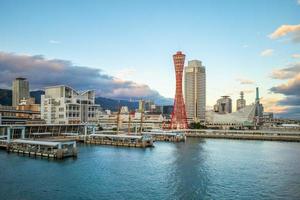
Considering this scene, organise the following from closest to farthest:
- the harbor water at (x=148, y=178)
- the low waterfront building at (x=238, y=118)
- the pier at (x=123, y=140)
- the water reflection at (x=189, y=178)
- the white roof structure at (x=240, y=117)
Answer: the harbor water at (x=148, y=178)
the water reflection at (x=189, y=178)
the pier at (x=123, y=140)
the low waterfront building at (x=238, y=118)
the white roof structure at (x=240, y=117)

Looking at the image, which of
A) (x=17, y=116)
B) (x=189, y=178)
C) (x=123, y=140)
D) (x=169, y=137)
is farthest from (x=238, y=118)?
(x=189, y=178)

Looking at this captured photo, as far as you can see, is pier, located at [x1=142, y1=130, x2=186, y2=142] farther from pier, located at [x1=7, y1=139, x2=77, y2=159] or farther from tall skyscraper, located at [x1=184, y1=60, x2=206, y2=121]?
tall skyscraper, located at [x1=184, y1=60, x2=206, y2=121]

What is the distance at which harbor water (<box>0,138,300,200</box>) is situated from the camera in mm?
20516

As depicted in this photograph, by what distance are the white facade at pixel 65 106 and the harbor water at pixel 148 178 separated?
33.3m

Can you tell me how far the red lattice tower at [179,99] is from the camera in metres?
78.6

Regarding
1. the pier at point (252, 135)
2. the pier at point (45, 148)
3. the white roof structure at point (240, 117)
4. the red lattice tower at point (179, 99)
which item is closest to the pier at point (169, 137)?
the pier at point (252, 135)

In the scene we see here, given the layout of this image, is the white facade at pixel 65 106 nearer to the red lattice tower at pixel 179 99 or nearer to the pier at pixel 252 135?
the red lattice tower at pixel 179 99

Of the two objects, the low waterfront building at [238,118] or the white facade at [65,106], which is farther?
the low waterfront building at [238,118]

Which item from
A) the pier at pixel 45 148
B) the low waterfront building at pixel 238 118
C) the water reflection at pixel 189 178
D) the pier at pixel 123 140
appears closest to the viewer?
the water reflection at pixel 189 178

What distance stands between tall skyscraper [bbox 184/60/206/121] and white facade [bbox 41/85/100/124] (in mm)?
86375

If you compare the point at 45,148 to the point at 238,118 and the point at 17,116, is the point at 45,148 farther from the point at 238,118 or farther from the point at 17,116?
the point at 238,118

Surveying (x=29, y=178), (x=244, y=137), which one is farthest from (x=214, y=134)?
(x=29, y=178)

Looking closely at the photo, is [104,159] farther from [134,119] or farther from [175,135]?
[134,119]

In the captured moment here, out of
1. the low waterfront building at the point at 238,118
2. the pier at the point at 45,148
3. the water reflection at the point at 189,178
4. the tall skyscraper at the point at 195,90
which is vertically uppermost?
the tall skyscraper at the point at 195,90
